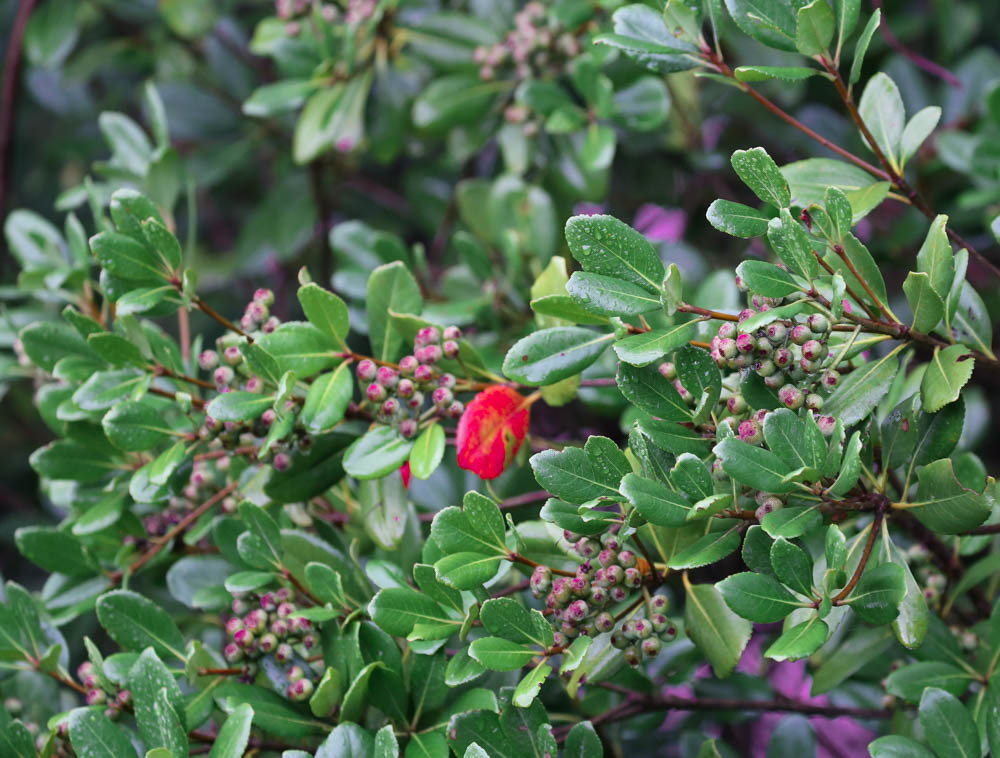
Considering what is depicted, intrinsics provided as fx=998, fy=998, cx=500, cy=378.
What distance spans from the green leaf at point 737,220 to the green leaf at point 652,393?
0.12 meters

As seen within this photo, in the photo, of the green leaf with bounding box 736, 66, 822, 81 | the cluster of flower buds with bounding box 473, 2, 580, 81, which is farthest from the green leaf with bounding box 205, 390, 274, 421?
the cluster of flower buds with bounding box 473, 2, 580, 81

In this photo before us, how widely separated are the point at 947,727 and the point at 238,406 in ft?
2.04

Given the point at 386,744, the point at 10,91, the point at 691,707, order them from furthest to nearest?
1. the point at 10,91
2. the point at 691,707
3. the point at 386,744

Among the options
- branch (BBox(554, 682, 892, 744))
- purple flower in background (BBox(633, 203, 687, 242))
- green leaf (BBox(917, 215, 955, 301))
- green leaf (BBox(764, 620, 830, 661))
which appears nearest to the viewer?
green leaf (BBox(764, 620, 830, 661))

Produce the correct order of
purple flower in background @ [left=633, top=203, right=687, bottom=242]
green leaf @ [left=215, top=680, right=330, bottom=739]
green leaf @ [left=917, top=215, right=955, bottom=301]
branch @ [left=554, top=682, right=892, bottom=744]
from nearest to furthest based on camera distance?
green leaf @ [left=917, top=215, right=955, bottom=301] < green leaf @ [left=215, top=680, right=330, bottom=739] < branch @ [left=554, top=682, right=892, bottom=744] < purple flower in background @ [left=633, top=203, right=687, bottom=242]

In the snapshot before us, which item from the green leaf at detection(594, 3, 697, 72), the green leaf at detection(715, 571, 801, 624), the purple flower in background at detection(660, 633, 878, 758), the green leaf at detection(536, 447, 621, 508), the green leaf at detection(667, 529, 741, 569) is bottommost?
the purple flower in background at detection(660, 633, 878, 758)

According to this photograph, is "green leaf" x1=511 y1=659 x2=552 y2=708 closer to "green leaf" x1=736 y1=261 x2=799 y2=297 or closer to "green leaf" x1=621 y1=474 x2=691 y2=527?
"green leaf" x1=621 y1=474 x2=691 y2=527

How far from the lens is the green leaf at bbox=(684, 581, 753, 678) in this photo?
31.9 inches

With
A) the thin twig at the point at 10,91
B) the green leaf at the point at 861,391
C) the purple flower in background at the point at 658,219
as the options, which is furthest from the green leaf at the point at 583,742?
the thin twig at the point at 10,91

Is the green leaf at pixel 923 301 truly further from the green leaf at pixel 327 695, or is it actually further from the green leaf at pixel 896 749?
the green leaf at pixel 327 695

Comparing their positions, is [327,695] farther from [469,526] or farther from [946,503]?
[946,503]

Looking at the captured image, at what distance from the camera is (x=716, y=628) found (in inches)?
32.7

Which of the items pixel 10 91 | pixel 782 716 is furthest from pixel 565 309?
pixel 10 91

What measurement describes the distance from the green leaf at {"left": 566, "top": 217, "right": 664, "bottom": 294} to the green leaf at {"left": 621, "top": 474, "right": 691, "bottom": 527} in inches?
5.8
